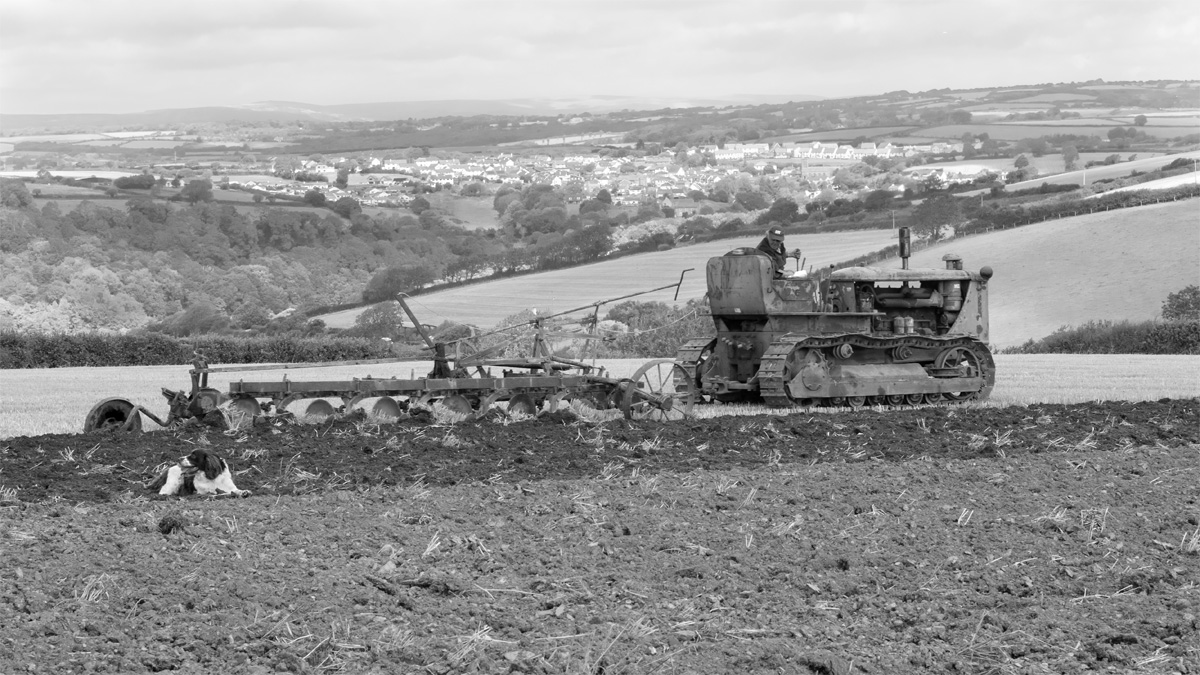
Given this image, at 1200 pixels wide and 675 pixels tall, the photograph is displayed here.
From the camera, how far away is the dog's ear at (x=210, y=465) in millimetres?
10016

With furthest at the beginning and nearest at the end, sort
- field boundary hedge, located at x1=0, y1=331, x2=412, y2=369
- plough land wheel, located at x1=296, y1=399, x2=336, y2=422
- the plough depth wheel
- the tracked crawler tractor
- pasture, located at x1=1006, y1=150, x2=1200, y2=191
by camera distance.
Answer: pasture, located at x1=1006, y1=150, x2=1200, y2=191, field boundary hedge, located at x1=0, y1=331, x2=412, y2=369, the tracked crawler tractor, plough land wheel, located at x1=296, y1=399, x2=336, y2=422, the plough depth wheel

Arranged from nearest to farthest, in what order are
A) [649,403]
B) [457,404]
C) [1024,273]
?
A: [457,404] → [649,403] → [1024,273]

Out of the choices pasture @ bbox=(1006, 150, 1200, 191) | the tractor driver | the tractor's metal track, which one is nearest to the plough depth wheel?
the tractor's metal track

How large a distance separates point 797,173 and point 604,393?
245 feet

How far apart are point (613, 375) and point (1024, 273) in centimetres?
3011

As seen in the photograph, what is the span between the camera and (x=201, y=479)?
10.0 meters

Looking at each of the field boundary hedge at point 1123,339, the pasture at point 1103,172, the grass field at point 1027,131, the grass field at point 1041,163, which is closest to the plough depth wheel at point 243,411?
the field boundary hedge at point 1123,339

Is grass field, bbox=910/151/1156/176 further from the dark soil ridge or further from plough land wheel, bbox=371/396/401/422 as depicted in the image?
plough land wheel, bbox=371/396/401/422

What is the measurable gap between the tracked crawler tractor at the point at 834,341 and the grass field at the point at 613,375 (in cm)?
53

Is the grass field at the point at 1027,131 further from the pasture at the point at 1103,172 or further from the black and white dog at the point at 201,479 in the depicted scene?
the black and white dog at the point at 201,479

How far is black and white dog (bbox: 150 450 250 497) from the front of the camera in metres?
9.96

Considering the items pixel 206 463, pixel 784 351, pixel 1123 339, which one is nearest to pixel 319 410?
pixel 206 463

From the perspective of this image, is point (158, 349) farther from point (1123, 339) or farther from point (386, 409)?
point (1123, 339)

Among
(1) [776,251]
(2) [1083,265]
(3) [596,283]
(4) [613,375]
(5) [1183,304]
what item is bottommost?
(5) [1183,304]
